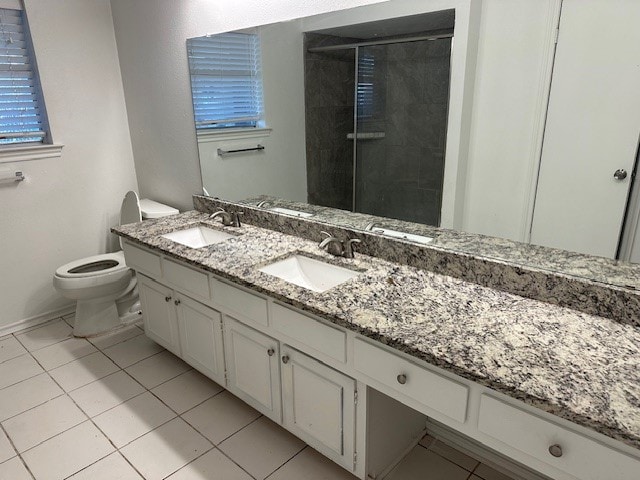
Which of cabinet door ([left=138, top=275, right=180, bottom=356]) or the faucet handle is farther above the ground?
the faucet handle

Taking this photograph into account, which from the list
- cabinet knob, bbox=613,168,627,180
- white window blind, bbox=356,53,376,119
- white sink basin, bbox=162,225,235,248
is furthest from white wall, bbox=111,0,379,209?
cabinet knob, bbox=613,168,627,180

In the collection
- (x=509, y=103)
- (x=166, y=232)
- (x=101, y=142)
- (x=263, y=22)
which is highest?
(x=263, y=22)

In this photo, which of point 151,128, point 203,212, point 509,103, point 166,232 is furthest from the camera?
point 151,128

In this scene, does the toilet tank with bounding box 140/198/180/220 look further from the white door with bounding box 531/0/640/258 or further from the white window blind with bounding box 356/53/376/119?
the white door with bounding box 531/0/640/258

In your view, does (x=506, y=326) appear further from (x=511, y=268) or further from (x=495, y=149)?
(x=495, y=149)

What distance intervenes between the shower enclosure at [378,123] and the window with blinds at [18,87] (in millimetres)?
1927

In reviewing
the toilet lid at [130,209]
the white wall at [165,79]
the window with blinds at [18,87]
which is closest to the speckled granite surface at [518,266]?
the white wall at [165,79]

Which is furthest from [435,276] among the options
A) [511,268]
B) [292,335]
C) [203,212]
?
[203,212]

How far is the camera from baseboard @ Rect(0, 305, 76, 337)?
9.62 ft

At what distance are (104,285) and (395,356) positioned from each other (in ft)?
6.97

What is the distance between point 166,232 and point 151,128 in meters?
1.00

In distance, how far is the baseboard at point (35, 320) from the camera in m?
2.93

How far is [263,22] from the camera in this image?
2145mm

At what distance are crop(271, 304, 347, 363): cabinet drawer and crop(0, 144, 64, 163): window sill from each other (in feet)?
7.06
